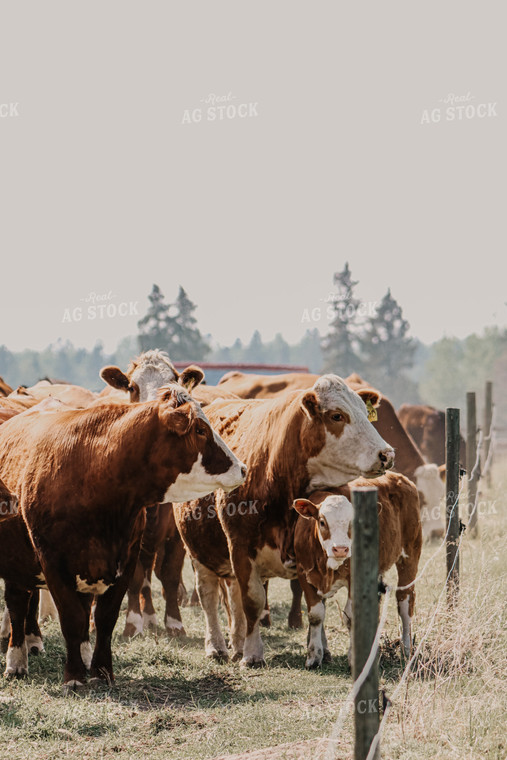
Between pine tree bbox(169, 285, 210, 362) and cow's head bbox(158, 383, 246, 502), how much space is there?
71.4 m

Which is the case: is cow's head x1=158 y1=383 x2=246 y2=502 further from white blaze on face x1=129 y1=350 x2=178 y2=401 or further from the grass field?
white blaze on face x1=129 y1=350 x2=178 y2=401

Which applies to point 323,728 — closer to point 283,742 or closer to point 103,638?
point 283,742

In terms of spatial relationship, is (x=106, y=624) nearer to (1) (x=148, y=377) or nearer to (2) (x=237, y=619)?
(2) (x=237, y=619)

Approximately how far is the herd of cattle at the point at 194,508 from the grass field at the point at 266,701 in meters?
0.29

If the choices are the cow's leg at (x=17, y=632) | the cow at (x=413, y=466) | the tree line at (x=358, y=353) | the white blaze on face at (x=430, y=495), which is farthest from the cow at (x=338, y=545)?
the tree line at (x=358, y=353)

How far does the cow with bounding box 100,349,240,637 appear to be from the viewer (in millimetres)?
7707

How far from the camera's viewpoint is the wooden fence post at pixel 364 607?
3309mm

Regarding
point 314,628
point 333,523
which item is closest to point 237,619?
point 314,628

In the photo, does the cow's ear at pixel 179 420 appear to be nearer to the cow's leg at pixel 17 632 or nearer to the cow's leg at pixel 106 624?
the cow's leg at pixel 106 624

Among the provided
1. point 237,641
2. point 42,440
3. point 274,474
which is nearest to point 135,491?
point 42,440

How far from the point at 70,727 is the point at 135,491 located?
146 cm

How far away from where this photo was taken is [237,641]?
688cm

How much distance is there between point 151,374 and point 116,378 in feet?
1.09

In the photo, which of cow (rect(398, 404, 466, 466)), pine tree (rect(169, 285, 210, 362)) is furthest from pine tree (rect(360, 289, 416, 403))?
cow (rect(398, 404, 466, 466))
